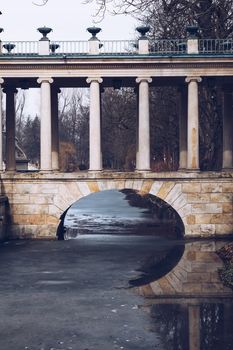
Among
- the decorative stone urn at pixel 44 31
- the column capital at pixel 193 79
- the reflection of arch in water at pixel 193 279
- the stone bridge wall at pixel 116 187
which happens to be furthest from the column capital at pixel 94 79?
the reflection of arch in water at pixel 193 279

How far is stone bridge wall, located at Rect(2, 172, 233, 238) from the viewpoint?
33781 mm

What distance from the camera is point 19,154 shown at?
223 ft

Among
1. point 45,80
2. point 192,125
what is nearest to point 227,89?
point 192,125

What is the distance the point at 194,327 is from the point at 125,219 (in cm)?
3184

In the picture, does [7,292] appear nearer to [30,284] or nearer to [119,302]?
[30,284]

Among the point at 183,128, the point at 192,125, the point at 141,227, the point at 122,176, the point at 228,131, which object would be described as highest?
the point at 183,128

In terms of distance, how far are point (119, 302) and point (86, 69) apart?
1883 centimetres

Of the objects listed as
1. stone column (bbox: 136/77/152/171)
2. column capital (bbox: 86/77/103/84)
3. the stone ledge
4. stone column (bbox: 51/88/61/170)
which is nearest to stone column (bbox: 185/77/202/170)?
the stone ledge

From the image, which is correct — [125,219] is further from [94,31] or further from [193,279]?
[193,279]

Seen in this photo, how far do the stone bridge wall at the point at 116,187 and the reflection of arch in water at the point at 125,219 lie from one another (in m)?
2.17

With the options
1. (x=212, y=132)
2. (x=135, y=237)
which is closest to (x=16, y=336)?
(x=135, y=237)

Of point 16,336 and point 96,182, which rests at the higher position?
point 96,182

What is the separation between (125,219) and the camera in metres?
47.9

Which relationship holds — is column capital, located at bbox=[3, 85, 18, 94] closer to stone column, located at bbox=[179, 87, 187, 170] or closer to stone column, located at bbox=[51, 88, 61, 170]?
Answer: stone column, located at bbox=[51, 88, 61, 170]
